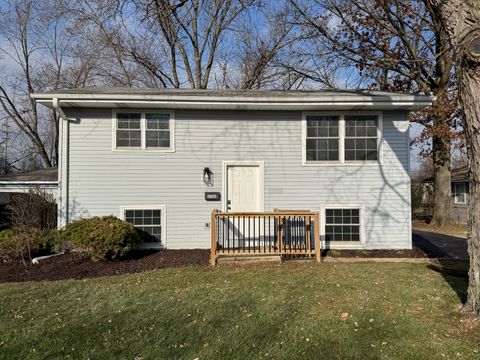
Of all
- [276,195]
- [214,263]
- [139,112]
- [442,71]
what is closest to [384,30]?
[442,71]

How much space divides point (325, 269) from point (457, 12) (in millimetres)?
4631

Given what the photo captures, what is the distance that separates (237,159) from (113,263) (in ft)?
12.6

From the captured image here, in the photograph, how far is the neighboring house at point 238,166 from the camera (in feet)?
27.7

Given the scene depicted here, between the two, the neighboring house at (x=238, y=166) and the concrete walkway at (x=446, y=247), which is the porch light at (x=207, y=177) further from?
the concrete walkway at (x=446, y=247)

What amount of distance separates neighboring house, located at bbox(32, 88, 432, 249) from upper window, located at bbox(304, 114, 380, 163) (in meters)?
0.03

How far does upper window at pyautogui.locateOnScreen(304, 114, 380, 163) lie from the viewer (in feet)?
28.6

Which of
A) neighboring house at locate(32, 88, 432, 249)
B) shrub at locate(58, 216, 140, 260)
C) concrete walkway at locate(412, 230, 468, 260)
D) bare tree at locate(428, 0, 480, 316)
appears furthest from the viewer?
neighboring house at locate(32, 88, 432, 249)

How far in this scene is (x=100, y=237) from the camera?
7.02 meters

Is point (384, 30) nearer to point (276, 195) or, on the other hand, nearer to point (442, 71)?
point (442, 71)

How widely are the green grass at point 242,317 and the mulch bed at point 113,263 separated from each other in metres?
0.58

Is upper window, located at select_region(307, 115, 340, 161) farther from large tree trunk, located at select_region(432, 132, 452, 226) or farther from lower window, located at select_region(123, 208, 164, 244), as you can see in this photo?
large tree trunk, located at select_region(432, 132, 452, 226)

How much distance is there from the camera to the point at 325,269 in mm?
6574

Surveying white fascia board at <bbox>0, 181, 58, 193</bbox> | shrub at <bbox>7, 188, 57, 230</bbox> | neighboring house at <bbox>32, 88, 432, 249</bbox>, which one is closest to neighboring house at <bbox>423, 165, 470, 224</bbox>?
neighboring house at <bbox>32, 88, 432, 249</bbox>

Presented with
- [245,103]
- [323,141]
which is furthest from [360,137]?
[245,103]
